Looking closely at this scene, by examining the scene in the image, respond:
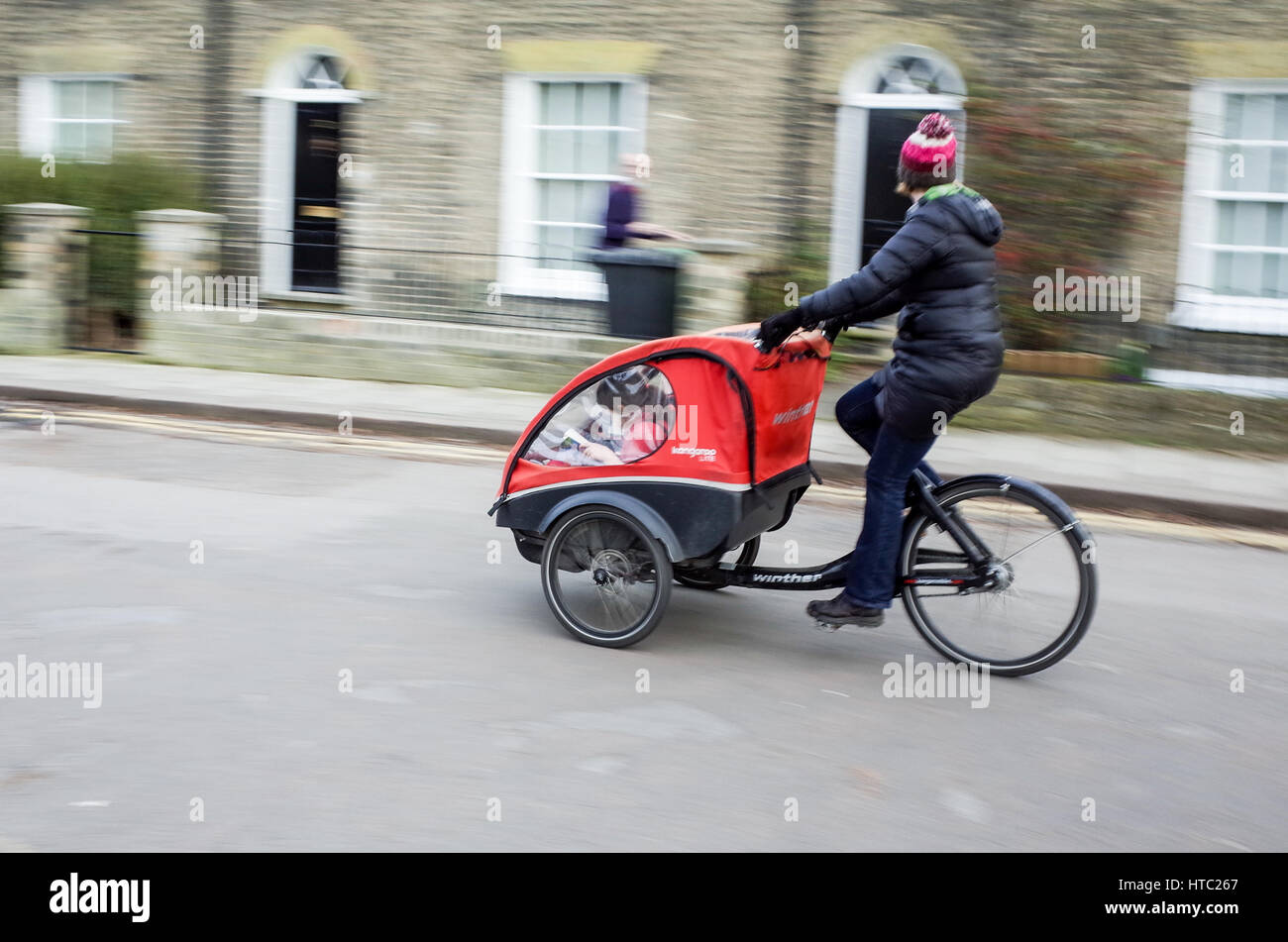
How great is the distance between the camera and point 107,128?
16.3m

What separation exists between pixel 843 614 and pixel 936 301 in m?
1.23

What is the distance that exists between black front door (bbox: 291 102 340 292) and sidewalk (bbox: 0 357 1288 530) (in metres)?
3.07

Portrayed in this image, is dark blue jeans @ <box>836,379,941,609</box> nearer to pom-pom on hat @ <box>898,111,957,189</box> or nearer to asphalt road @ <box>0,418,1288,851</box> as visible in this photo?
asphalt road @ <box>0,418,1288,851</box>

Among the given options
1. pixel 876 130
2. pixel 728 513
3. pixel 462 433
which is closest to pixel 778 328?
pixel 728 513

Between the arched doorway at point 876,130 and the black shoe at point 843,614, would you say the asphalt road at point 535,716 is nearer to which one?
the black shoe at point 843,614

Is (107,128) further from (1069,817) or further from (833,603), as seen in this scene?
(1069,817)

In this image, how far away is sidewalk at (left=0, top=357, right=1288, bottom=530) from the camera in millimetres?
8617

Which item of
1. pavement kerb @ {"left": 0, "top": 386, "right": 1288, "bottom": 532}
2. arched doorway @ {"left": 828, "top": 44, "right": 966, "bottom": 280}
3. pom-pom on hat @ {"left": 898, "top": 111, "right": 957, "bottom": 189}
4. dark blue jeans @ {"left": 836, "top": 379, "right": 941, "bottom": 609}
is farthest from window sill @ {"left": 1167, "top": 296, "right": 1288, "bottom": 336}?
pom-pom on hat @ {"left": 898, "top": 111, "right": 957, "bottom": 189}

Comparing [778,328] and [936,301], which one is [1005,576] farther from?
[778,328]

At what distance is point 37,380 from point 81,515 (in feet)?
17.2

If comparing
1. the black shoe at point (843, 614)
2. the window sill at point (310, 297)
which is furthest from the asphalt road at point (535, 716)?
the window sill at point (310, 297)

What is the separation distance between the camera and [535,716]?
4441 mm

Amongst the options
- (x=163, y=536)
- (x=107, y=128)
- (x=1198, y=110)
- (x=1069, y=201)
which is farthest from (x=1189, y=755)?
(x=107, y=128)

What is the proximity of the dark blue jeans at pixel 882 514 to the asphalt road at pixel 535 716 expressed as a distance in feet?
1.04
